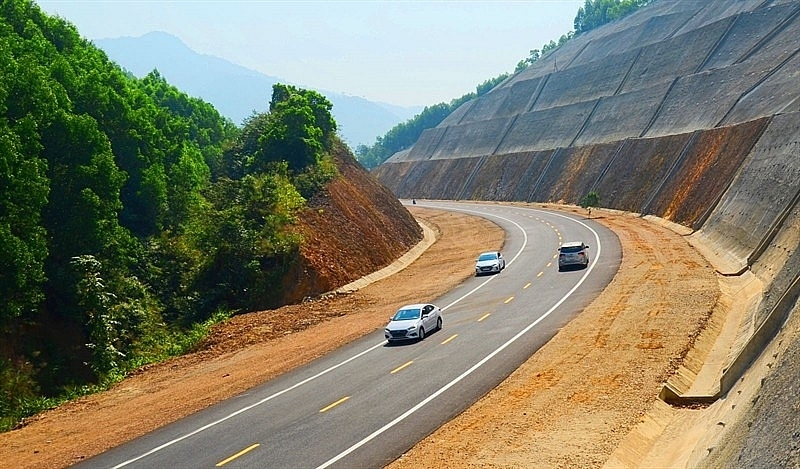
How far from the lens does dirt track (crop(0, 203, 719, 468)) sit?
16234 millimetres

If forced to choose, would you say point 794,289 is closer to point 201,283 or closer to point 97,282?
point 97,282

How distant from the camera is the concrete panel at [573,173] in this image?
85.5 metres

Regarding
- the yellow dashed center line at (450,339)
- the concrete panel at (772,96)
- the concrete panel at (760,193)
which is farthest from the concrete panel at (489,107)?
the yellow dashed center line at (450,339)

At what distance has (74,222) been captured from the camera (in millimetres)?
32688

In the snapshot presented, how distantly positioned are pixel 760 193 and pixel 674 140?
3387cm

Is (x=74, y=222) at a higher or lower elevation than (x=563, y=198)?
higher

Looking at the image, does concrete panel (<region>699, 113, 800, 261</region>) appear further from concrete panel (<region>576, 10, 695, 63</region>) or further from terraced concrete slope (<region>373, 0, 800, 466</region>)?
concrete panel (<region>576, 10, 695, 63</region>)

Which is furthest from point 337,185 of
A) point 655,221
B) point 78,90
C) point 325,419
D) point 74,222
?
point 325,419

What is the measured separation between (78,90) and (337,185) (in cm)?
1942

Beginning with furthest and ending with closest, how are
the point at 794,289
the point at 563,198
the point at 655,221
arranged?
the point at 563,198
the point at 655,221
the point at 794,289

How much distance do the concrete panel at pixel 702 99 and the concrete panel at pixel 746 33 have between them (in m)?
5.35

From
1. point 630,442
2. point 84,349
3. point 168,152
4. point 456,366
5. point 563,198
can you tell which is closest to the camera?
point 630,442

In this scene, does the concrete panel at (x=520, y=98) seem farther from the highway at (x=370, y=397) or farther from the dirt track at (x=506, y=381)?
the highway at (x=370, y=397)

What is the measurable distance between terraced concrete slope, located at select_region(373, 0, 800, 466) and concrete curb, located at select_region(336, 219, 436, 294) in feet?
67.3
